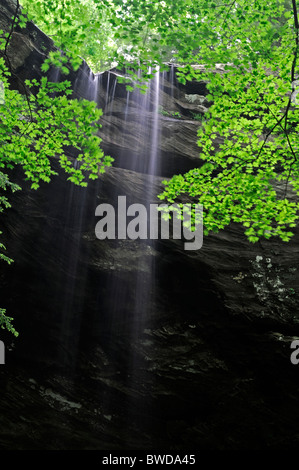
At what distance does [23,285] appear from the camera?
980cm

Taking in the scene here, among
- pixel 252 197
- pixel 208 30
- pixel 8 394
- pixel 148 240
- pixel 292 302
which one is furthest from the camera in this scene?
pixel 148 240

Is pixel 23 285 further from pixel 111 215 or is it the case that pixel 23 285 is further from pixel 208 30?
pixel 208 30

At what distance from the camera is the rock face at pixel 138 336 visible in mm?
9211

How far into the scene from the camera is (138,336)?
973 centimetres

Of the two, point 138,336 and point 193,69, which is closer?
point 193,69

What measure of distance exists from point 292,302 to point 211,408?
381 cm

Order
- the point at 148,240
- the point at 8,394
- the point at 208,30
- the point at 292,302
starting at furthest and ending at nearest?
the point at 148,240 → the point at 292,302 → the point at 8,394 → the point at 208,30

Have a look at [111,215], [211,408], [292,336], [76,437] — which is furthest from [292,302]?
[76,437]

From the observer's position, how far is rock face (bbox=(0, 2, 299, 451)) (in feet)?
30.2

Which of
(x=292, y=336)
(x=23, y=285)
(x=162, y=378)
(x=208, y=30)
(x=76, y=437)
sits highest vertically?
(x=208, y=30)

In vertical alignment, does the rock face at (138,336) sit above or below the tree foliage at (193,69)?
below

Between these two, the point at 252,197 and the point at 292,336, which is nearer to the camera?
the point at 252,197

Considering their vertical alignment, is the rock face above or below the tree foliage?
below

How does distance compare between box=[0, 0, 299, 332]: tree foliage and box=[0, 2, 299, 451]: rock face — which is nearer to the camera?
box=[0, 0, 299, 332]: tree foliage
